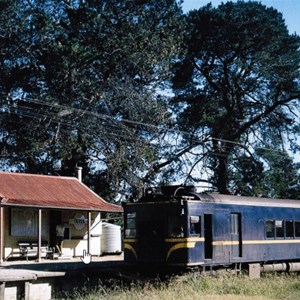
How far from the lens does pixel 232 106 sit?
41.2m

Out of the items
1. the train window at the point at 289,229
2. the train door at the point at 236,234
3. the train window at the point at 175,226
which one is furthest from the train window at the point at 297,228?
the train window at the point at 175,226

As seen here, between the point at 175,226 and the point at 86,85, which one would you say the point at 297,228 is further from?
the point at 86,85

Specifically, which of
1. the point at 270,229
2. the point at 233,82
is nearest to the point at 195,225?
the point at 270,229

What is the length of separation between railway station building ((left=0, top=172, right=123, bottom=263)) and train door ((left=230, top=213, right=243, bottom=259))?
8.26m

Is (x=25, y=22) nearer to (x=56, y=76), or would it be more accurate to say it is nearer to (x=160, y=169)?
(x=56, y=76)

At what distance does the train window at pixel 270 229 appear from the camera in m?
21.5

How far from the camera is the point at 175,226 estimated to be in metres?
18.4

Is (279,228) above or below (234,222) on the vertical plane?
below

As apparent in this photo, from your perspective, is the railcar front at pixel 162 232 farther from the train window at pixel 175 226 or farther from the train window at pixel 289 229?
the train window at pixel 289 229

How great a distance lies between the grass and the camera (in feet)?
50.9

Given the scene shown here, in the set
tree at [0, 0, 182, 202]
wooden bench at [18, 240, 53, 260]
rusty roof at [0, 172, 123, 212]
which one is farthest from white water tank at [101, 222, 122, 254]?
wooden bench at [18, 240, 53, 260]

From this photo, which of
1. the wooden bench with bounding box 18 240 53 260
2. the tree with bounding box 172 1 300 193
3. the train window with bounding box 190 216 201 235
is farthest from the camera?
the tree with bounding box 172 1 300 193

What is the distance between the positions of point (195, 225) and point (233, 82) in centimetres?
2435

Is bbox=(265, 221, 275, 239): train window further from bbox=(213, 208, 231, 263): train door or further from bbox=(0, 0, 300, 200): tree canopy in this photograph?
bbox=(0, 0, 300, 200): tree canopy
